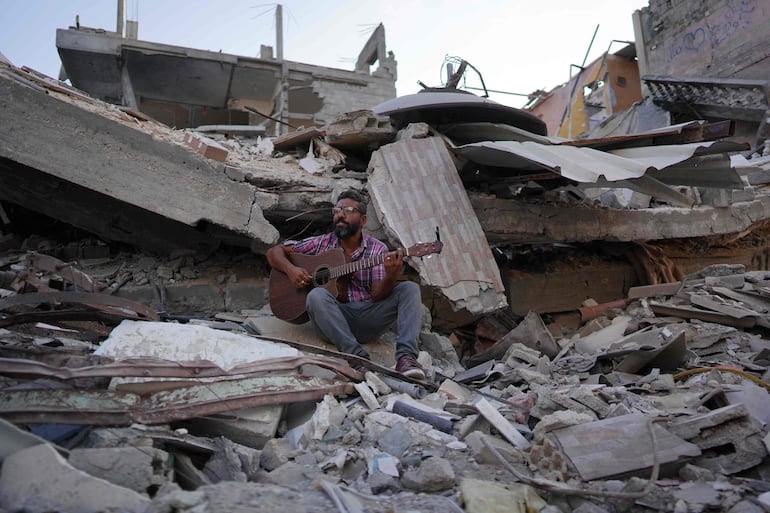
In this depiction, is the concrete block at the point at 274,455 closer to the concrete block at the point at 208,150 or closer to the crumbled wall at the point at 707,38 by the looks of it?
the concrete block at the point at 208,150

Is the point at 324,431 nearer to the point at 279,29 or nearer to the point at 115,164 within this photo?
the point at 115,164

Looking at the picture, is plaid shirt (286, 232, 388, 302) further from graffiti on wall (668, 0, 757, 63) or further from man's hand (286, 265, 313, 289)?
graffiti on wall (668, 0, 757, 63)

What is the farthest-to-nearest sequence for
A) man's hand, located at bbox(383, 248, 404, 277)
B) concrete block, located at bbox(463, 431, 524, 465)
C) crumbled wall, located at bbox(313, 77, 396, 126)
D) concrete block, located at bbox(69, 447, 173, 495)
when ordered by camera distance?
crumbled wall, located at bbox(313, 77, 396, 126) → man's hand, located at bbox(383, 248, 404, 277) → concrete block, located at bbox(463, 431, 524, 465) → concrete block, located at bbox(69, 447, 173, 495)

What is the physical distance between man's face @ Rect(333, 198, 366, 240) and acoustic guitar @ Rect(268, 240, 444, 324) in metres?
0.22

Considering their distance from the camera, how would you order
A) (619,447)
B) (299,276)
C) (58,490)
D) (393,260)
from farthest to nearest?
(299,276) < (393,260) < (619,447) < (58,490)

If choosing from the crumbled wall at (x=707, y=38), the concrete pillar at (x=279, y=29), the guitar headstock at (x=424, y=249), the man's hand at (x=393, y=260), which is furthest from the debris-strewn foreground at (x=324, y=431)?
the concrete pillar at (x=279, y=29)

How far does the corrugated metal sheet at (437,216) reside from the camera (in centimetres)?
452

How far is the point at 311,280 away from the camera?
3926 millimetres

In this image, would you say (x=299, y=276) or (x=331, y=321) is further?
(x=299, y=276)

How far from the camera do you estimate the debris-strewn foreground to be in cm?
172

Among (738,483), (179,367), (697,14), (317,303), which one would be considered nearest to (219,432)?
(179,367)

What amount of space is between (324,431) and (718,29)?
15.3m

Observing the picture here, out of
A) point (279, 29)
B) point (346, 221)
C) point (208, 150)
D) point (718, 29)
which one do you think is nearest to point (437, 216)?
point (346, 221)

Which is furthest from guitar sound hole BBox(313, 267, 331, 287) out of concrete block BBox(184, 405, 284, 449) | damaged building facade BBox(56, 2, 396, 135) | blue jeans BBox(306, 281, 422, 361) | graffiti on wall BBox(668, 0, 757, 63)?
graffiti on wall BBox(668, 0, 757, 63)
